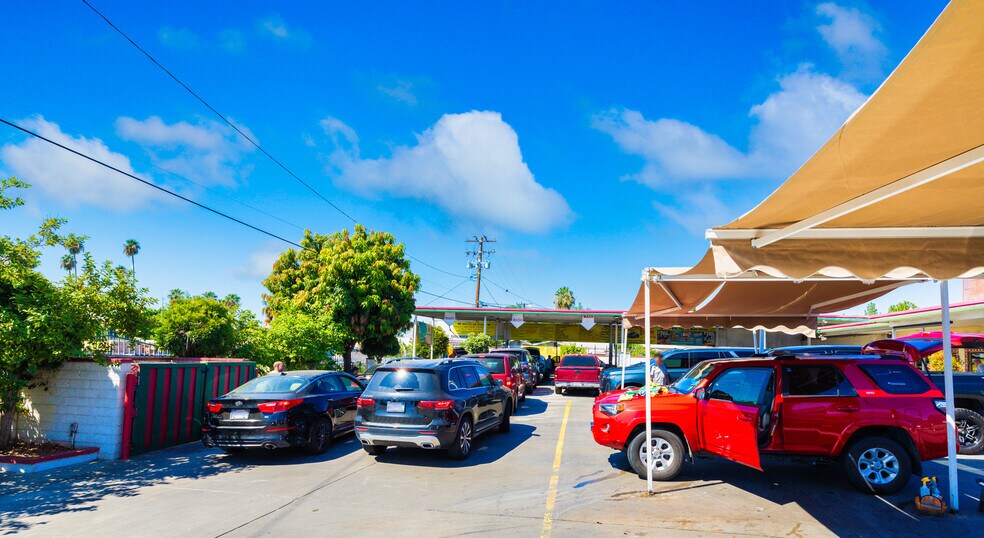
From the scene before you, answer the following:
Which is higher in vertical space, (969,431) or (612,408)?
(612,408)

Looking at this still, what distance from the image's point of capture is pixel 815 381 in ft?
24.6

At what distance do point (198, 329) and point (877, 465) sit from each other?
1336cm

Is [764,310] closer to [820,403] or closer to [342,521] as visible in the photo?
[820,403]

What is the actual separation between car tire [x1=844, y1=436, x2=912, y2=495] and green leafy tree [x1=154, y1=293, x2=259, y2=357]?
42.0 ft

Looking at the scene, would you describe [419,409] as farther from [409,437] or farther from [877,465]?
[877,465]

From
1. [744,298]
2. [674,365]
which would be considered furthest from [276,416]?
[674,365]

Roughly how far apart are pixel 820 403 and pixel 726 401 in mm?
1179

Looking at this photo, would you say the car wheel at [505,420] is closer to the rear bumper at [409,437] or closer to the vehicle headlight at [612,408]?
the rear bumper at [409,437]

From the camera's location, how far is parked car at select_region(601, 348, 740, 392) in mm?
15977

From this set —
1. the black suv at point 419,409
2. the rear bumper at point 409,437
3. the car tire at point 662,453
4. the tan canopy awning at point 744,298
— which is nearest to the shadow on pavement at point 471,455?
the black suv at point 419,409

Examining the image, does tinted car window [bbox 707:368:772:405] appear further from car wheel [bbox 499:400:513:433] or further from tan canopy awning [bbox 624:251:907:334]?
car wheel [bbox 499:400:513:433]

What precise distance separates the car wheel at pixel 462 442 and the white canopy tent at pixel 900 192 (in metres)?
5.22

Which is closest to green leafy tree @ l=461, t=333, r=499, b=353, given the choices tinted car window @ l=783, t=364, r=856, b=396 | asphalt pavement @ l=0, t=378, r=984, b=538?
asphalt pavement @ l=0, t=378, r=984, b=538

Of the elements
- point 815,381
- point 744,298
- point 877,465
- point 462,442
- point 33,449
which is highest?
point 744,298
